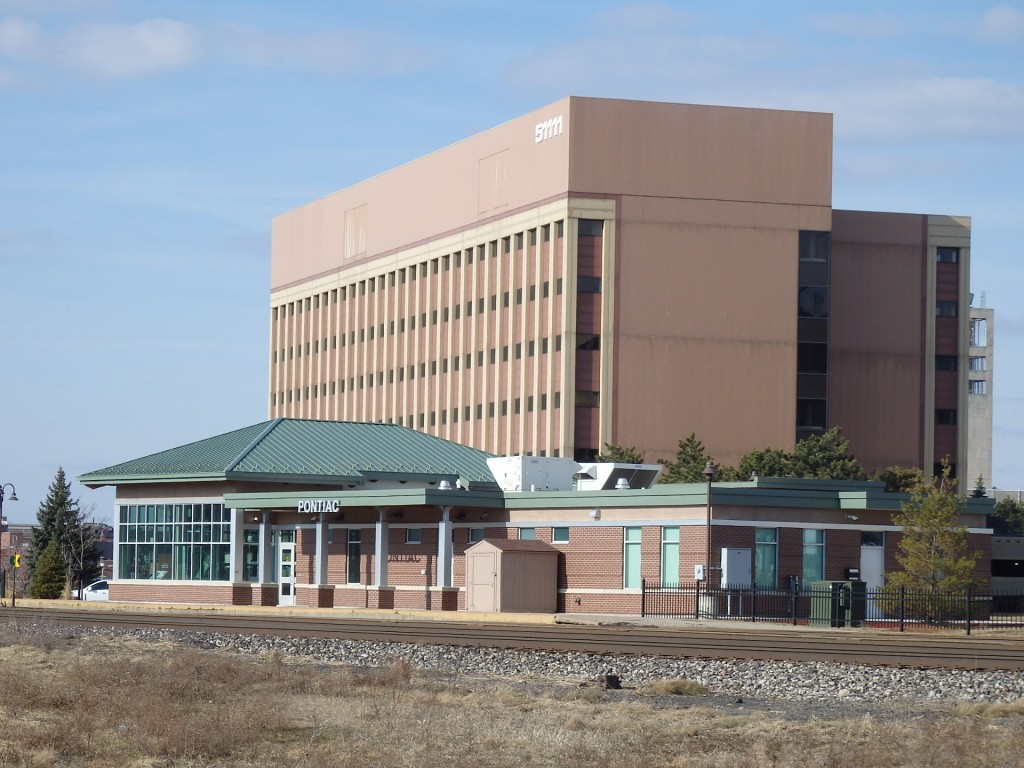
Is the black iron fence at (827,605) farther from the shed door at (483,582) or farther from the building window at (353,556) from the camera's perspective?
the building window at (353,556)

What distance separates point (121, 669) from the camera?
29172 mm

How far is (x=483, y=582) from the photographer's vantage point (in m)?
61.7

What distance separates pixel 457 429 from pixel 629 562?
190ft

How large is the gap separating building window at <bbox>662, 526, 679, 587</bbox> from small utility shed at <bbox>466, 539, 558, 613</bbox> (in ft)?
16.3

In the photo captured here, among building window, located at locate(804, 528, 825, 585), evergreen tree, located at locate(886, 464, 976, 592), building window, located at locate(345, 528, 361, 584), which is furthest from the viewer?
building window, located at locate(345, 528, 361, 584)

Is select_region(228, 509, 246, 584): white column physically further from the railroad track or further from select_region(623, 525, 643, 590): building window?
select_region(623, 525, 643, 590): building window

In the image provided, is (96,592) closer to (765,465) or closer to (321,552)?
(321,552)

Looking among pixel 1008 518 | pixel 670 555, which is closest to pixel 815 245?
pixel 670 555

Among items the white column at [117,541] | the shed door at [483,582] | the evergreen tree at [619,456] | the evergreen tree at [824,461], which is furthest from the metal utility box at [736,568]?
the evergreen tree at [824,461]

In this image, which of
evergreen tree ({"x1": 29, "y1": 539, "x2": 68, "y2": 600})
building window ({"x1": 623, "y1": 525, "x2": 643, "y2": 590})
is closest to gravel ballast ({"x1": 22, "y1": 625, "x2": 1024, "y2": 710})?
building window ({"x1": 623, "y1": 525, "x2": 643, "y2": 590})

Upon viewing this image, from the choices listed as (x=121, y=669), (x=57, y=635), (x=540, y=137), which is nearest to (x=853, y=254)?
(x=540, y=137)

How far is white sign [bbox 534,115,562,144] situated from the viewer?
10323 centimetres

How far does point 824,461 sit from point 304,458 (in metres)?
33.5

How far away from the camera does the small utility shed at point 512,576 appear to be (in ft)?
200
